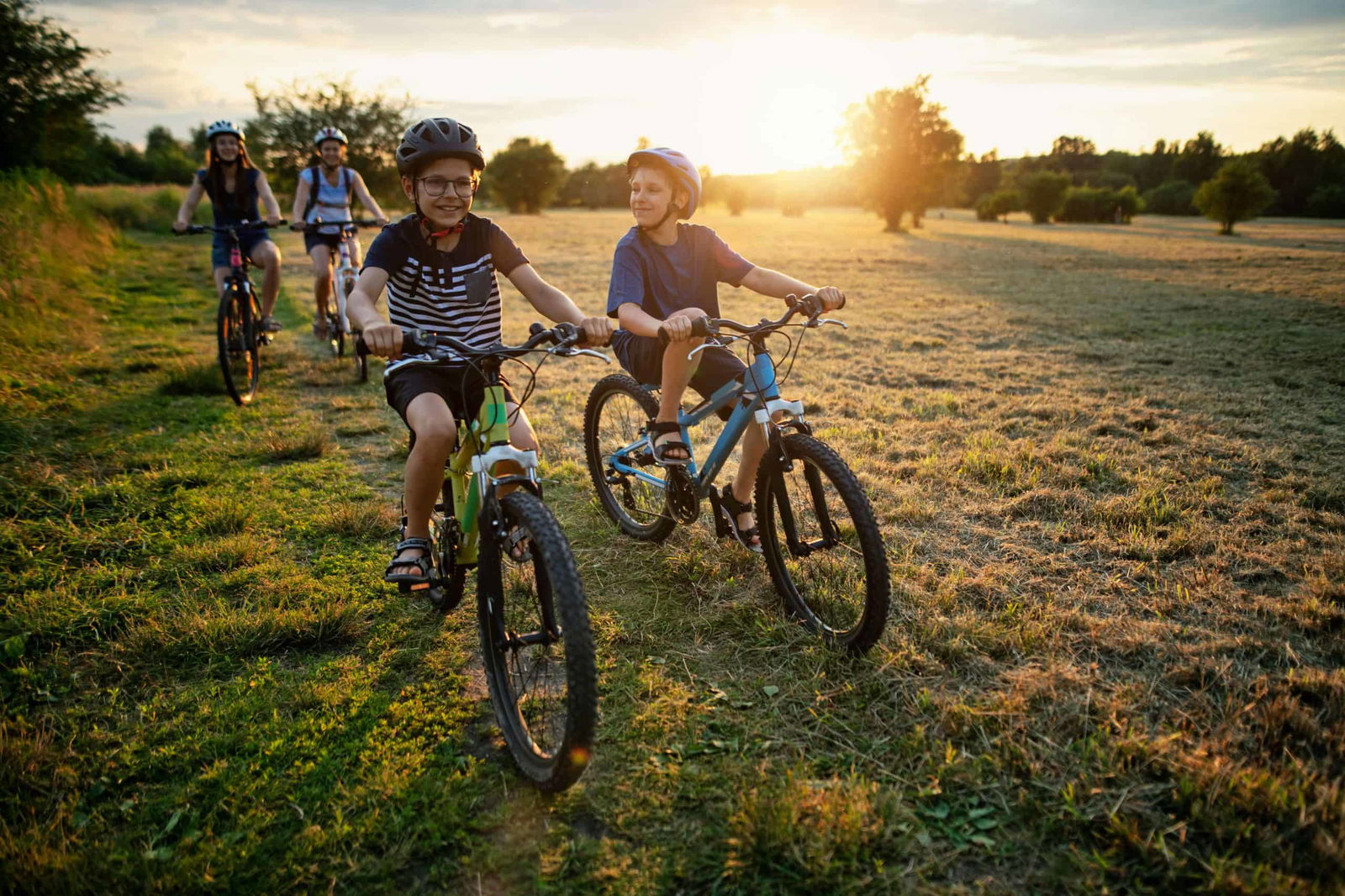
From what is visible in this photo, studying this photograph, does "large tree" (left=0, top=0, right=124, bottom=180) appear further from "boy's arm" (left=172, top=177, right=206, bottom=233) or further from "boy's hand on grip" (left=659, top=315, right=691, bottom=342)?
"boy's hand on grip" (left=659, top=315, right=691, bottom=342)

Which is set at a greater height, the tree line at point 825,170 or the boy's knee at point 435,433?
the tree line at point 825,170

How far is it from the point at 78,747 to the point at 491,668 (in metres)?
1.61

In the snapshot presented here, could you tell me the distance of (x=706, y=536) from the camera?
4.57 meters

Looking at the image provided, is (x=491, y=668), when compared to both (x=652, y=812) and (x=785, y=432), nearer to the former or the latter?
(x=652, y=812)

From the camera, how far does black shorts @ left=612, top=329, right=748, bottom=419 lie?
391 cm

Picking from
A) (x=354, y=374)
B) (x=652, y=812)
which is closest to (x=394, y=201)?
(x=354, y=374)

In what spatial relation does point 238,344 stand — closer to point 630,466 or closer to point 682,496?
point 630,466

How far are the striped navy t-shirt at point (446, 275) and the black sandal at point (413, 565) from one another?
2.63ft

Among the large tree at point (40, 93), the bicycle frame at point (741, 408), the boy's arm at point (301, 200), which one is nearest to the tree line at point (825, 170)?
the large tree at point (40, 93)

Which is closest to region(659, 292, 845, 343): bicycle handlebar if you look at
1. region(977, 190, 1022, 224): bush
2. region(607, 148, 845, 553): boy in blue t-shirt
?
region(607, 148, 845, 553): boy in blue t-shirt

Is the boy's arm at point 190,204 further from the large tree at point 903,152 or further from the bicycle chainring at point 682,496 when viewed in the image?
the large tree at point 903,152

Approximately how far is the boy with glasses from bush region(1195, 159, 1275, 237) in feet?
161

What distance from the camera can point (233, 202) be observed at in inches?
295

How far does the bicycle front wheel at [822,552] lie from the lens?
294 centimetres
